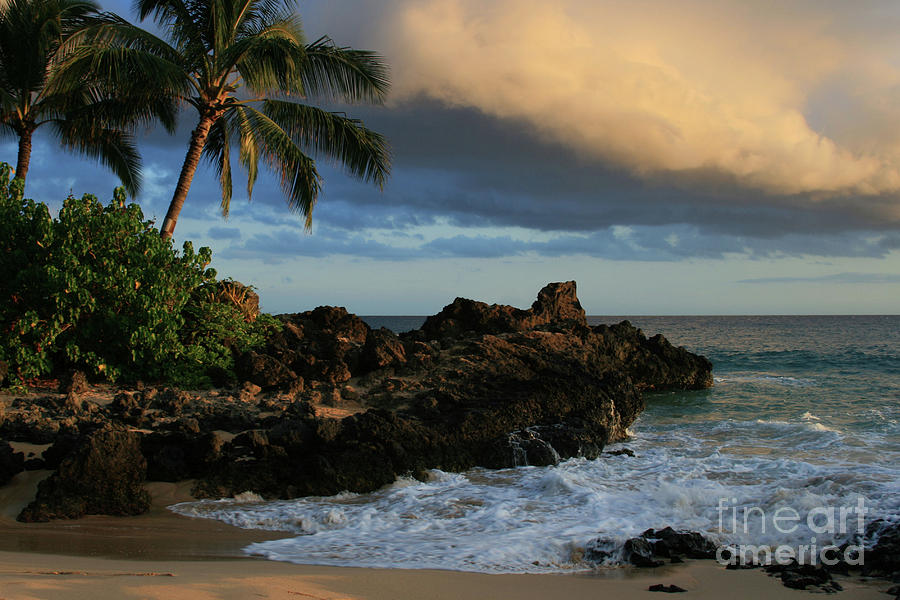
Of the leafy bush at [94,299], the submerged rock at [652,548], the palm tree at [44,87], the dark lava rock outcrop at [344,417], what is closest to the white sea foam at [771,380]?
the dark lava rock outcrop at [344,417]

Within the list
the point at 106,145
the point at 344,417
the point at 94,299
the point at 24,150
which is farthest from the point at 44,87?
the point at 344,417

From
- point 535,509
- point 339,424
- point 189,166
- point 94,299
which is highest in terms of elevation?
point 189,166

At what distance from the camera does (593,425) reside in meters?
10.5

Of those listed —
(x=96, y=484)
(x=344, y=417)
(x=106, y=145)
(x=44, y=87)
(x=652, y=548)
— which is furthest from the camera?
(x=106, y=145)

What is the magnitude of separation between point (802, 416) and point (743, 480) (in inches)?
328

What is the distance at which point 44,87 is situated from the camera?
646 inches

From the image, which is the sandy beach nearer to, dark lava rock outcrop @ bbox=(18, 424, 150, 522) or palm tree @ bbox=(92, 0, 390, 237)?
dark lava rock outcrop @ bbox=(18, 424, 150, 522)

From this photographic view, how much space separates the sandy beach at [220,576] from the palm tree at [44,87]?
476 inches

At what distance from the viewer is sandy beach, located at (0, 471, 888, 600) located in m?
4.15

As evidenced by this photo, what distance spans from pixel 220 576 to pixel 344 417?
5.81 metres

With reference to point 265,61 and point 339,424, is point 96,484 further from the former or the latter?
point 265,61

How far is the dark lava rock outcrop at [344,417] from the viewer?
25.5 feet

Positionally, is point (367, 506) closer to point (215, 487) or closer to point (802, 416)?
point (215, 487)

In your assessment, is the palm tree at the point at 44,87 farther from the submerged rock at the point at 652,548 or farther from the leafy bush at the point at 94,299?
the submerged rock at the point at 652,548
